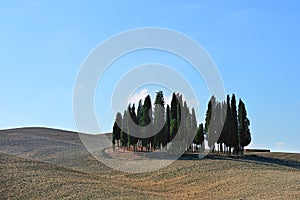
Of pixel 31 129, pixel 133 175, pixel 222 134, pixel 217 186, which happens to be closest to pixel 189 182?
pixel 217 186

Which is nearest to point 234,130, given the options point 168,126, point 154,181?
point 168,126

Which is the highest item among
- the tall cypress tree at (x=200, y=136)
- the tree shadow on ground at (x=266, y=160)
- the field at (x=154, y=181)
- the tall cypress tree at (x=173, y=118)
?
the tall cypress tree at (x=173, y=118)

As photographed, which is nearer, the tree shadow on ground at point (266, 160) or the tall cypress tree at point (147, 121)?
the tree shadow on ground at point (266, 160)

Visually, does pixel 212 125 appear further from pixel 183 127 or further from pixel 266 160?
pixel 266 160

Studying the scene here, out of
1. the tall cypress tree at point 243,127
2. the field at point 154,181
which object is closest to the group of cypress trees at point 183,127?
the tall cypress tree at point 243,127

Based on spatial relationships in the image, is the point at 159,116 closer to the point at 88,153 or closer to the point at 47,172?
the point at 88,153

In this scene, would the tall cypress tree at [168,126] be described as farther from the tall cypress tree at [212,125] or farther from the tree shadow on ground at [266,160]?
the tree shadow on ground at [266,160]

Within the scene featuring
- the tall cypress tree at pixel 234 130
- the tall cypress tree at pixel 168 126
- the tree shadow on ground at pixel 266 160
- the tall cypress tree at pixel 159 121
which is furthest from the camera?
the tall cypress tree at pixel 168 126

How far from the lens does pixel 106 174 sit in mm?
48500

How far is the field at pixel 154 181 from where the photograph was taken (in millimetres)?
35969

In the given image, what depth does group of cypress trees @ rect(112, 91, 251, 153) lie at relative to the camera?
64.4 m

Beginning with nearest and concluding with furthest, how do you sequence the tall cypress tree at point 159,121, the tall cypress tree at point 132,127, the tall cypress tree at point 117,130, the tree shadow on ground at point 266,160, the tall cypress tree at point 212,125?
the tree shadow on ground at point 266,160
the tall cypress tree at point 159,121
the tall cypress tree at point 212,125
the tall cypress tree at point 132,127
the tall cypress tree at point 117,130

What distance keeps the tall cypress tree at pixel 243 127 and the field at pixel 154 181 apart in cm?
1169

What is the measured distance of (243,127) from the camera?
2638 inches
